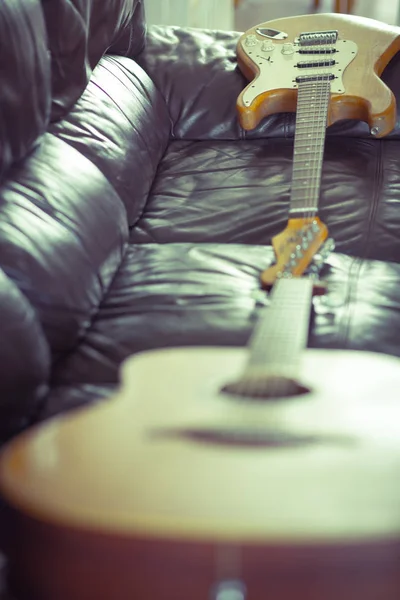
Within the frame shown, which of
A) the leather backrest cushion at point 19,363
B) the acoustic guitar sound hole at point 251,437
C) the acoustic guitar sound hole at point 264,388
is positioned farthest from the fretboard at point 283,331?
the leather backrest cushion at point 19,363

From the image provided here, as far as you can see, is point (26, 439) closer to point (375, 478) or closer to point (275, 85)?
point (375, 478)

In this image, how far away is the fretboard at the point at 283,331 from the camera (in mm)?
883

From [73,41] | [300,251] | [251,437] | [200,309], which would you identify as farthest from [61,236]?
[251,437]

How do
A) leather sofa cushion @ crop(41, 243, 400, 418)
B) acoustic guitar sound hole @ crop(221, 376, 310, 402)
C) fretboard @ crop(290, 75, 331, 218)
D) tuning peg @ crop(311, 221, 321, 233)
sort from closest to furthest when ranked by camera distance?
acoustic guitar sound hole @ crop(221, 376, 310, 402), leather sofa cushion @ crop(41, 243, 400, 418), tuning peg @ crop(311, 221, 321, 233), fretboard @ crop(290, 75, 331, 218)

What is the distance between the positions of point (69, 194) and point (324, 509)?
846 mm

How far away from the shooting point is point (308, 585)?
65 cm

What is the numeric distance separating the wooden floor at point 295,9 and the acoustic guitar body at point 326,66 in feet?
8.62

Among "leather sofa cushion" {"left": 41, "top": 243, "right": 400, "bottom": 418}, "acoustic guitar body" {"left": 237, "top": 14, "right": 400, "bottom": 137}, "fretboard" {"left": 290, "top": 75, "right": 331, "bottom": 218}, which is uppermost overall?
"acoustic guitar body" {"left": 237, "top": 14, "right": 400, "bottom": 137}

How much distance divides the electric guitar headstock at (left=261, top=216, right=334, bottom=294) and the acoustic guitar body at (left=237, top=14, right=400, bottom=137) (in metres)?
0.55

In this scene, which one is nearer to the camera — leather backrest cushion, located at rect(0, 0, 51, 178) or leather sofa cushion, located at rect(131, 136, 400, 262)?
leather backrest cushion, located at rect(0, 0, 51, 178)

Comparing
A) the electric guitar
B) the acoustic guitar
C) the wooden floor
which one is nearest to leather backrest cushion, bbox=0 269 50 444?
the acoustic guitar

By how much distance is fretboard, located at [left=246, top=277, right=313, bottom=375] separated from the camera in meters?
0.88

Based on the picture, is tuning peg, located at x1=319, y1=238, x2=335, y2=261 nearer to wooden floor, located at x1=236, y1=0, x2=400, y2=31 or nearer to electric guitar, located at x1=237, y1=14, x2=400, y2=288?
electric guitar, located at x1=237, y1=14, x2=400, y2=288

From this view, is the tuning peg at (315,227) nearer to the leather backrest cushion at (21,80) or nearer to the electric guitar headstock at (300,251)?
the electric guitar headstock at (300,251)
